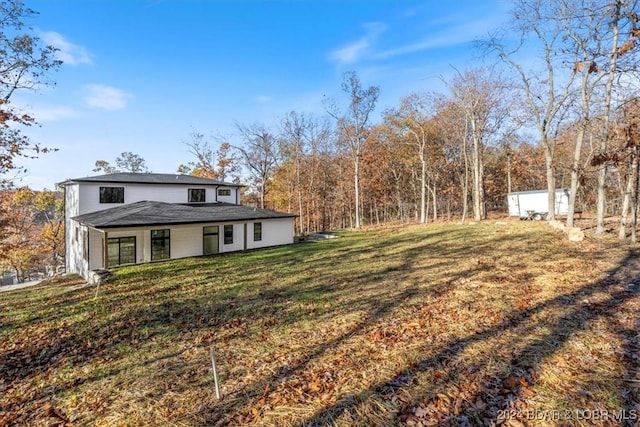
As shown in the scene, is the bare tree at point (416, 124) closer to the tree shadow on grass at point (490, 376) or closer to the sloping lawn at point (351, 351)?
the sloping lawn at point (351, 351)

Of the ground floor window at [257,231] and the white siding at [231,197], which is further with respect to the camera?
the white siding at [231,197]

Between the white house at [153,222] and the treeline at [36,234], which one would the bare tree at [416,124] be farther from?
the treeline at [36,234]

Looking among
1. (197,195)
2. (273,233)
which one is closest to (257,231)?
(273,233)

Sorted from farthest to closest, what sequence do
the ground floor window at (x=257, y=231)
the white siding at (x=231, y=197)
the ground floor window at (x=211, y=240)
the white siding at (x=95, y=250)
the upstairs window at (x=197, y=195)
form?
the white siding at (x=231, y=197) < the upstairs window at (x=197, y=195) < the ground floor window at (x=257, y=231) < the ground floor window at (x=211, y=240) < the white siding at (x=95, y=250)

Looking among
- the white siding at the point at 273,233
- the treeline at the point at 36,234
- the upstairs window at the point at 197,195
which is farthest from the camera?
the treeline at the point at 36,234

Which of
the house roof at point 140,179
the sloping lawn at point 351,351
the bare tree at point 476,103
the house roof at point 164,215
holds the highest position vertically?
the bare tree at point 476,103

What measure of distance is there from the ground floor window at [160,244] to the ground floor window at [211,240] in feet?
6.37

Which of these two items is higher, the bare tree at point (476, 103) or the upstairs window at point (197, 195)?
the bare tree at point (476, 103)

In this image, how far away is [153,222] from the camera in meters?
14.2

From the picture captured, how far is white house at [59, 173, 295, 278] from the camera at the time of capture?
48.9ft

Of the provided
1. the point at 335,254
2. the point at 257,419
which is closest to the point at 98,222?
the point at 335,254

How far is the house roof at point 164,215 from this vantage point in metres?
13.6

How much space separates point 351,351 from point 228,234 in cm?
1566

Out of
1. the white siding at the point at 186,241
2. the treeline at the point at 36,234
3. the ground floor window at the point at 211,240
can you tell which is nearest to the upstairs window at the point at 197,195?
the ground floor window at the point at 211,240
